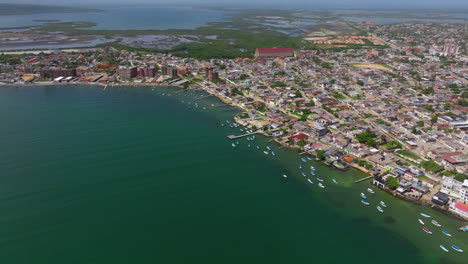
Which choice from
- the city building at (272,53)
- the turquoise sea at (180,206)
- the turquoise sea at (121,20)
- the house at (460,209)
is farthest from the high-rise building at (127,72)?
the turquoise sea at (121,20)

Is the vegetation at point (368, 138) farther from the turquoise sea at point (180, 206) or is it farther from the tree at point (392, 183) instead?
the turquoise sea at point (180, 206)

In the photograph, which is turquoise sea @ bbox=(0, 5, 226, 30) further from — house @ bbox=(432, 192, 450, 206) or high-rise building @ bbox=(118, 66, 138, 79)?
house @ bbox=(432, 192, 450, 206)

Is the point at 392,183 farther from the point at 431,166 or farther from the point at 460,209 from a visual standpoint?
the point at 431,166

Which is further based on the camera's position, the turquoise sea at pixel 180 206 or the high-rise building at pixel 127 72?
the high-rise building at pixel 127 72

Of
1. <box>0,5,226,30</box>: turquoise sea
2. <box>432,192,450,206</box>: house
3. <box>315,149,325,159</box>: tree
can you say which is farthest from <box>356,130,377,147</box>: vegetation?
<box>0,5,226,30</box>: turquoise sea

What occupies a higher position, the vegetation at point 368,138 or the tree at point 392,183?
the vegetation at point 368,138

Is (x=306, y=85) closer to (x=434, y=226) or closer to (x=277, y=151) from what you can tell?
(x=277, y=151)

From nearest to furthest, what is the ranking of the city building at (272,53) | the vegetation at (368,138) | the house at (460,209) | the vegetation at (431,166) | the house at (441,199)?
the house at (460,209) → the house at (441,199) → the vegetation at (431,166) → the vegetation at (368,138) → the city building at (272,53)

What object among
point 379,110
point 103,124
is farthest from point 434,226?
point 103,124
